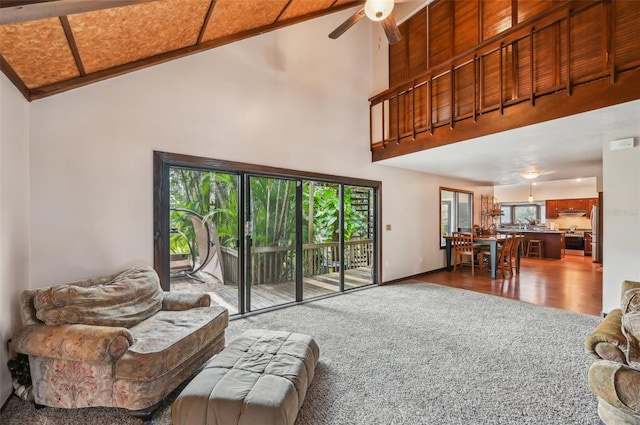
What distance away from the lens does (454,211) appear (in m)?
7.61

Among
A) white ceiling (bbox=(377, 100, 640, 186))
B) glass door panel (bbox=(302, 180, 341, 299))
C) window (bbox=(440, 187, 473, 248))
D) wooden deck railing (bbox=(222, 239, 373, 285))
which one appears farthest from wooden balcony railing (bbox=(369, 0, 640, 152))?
window (bbox=(440, 187, 473, 248))

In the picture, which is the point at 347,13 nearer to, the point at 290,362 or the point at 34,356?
the point at 290,362

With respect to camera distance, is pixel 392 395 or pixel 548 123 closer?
pixel 392 395

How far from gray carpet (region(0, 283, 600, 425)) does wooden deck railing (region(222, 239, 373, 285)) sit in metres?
0.57

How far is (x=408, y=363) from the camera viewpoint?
8.34ft

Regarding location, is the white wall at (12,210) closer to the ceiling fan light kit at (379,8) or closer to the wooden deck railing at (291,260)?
the wooden deck railing at (291,260)

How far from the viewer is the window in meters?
7.20

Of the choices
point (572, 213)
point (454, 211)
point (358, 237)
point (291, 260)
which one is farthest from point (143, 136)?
point (572, 213)

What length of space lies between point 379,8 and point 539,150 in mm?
3356

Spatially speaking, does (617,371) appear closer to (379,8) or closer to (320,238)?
(379,8)

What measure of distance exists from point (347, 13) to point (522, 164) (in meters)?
4.32

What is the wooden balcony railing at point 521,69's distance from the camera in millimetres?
2736

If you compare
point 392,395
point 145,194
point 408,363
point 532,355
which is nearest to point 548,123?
point 532,355

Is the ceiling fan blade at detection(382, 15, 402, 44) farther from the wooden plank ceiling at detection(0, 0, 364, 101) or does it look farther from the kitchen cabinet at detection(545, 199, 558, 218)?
the kitchen cabinet at detection(545, 199, 558, 218)
